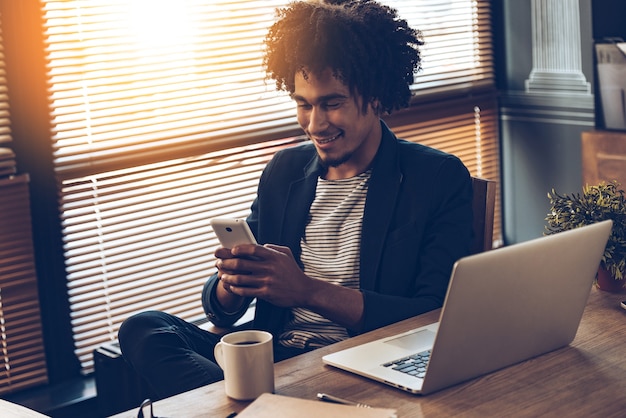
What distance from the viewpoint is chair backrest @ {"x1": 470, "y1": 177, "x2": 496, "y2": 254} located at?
82.4 inches

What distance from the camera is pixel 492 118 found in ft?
13.5

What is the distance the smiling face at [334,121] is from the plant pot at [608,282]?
26.3 inches

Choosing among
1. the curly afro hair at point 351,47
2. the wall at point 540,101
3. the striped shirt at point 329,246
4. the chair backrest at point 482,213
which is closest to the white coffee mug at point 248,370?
the striped shirt at point 329,246

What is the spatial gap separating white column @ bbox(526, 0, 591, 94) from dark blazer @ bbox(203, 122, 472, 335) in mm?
1811

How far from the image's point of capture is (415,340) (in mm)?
1525

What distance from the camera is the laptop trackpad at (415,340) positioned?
4.92ft

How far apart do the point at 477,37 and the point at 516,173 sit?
2.19 ft

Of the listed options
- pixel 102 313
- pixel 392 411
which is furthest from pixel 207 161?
pixel 392 411

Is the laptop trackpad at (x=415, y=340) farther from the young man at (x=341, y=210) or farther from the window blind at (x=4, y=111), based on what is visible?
the window blind at (x=4, y=111)

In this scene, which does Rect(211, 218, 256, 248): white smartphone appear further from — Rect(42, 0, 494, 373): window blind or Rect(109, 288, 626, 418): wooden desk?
Rect(42, 0, 494, 373): window blind

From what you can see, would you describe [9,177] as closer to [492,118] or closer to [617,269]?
[617,269]

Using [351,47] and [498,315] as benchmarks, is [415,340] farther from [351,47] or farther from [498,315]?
[351,47]

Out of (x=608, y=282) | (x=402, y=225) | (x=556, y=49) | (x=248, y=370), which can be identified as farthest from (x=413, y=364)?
(x=556, y=49)

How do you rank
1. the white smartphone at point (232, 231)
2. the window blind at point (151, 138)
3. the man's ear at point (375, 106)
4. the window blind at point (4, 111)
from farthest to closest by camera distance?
the window blind at point (151, 138) < the window blind at point (4, 111) < the man's ear at point (375, 106) < the white smartphone at point (232, 231)
